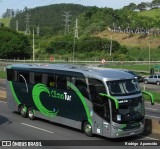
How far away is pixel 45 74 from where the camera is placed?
21.4 m

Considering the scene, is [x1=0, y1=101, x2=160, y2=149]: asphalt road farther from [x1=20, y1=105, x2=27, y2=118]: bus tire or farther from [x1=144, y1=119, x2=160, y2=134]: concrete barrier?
[x1=20, y1=105, x2=27, y2=118]: bus tire

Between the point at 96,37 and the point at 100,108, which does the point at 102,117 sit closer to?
the point at 100,108

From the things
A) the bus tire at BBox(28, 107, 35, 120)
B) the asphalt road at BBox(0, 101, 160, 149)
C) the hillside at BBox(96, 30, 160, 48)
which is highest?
the hillside at BBox(96, 30, 160, 48)

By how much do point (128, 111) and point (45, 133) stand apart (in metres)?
4.13

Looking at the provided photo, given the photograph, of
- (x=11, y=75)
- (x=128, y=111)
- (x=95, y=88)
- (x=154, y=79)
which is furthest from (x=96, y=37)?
(x=128, y=111)

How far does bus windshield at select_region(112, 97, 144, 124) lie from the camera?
17094 mm

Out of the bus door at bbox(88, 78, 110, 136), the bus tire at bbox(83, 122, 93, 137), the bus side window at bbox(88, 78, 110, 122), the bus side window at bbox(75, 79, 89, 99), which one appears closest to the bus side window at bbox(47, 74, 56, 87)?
the bus side window at bbox(75, 79, 89, 99)

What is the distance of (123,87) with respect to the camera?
17812mm

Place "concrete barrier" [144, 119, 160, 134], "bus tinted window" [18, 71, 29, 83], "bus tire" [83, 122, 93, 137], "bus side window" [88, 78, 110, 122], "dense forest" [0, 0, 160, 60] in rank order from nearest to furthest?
"bus side window" [88, 78, 110, 122] → "bus tire" [83, 122, 93, 137] → "concrete barrier" [144, 119, 160, 134] → "bus tinted window" [18, 71, 29, 83] → "dense forest" [0, 0, 160, 60]

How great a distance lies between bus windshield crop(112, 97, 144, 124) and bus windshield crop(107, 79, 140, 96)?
0.40 m

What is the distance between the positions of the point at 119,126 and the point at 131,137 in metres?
1.58

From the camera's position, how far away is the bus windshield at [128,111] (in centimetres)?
1709

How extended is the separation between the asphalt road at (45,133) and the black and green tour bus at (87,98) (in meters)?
0.36

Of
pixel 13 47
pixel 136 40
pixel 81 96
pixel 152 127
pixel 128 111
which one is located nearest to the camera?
pixel 128 111
